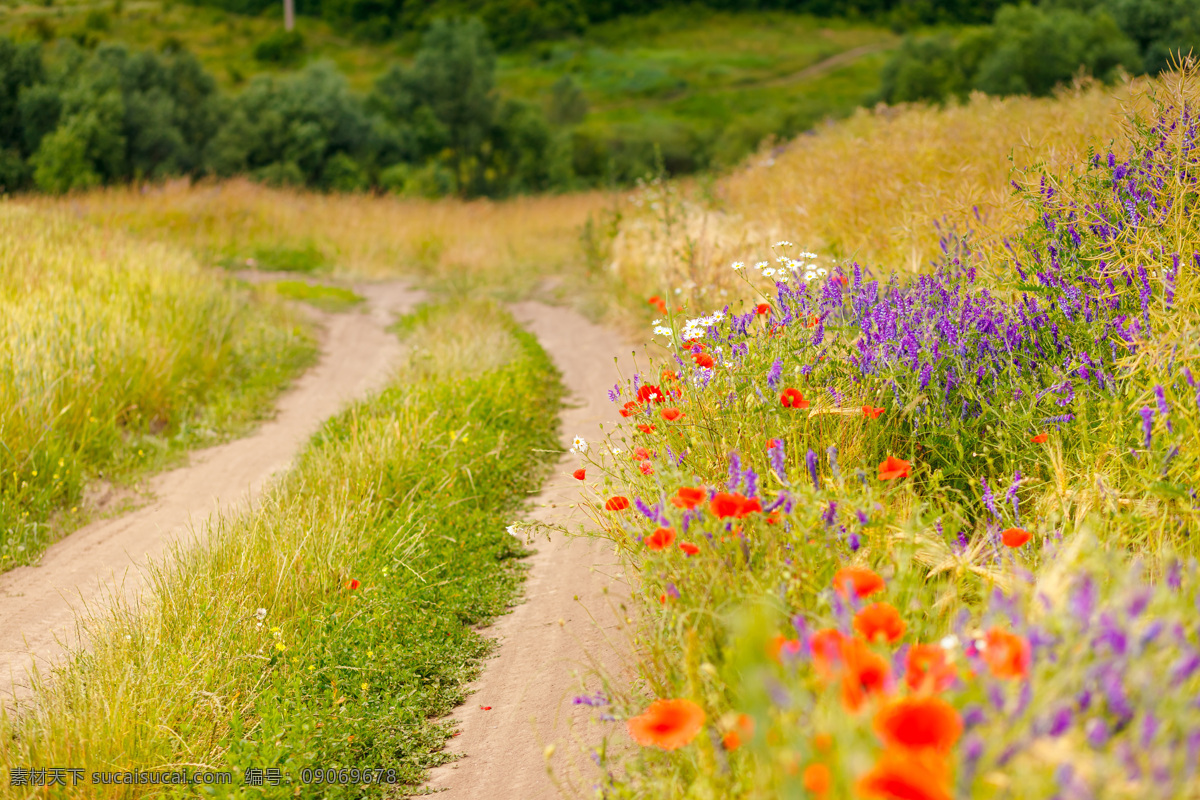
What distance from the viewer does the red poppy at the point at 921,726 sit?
115 cm

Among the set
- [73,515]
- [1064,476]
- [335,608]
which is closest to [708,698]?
[1064,476]

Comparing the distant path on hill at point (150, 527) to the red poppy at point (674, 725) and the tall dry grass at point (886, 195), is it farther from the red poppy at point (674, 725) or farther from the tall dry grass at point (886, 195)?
the tall dry grass at point (886, 195)

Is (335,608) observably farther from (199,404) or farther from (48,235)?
(48,235)

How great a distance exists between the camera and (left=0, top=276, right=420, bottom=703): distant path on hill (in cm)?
370

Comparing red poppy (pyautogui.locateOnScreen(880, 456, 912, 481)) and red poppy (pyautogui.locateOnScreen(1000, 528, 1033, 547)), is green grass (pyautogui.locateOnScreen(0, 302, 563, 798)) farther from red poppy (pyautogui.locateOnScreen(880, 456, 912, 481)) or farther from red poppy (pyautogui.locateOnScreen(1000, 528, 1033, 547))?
red poppy (pyautogui.locateOnScreen(1000, 528, 1033, 547))

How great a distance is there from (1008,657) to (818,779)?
414 millimetres

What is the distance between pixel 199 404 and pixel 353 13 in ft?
185

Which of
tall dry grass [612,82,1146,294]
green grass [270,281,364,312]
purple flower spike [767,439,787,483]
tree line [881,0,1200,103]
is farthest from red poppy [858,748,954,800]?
tree line [881,0,1200,103]

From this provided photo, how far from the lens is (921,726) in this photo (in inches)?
45.7

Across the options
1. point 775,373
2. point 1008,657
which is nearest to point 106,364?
point 775,373

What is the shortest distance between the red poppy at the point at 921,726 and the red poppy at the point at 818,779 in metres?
0.09

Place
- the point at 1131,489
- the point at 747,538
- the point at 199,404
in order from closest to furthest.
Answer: the point at 747,538
the point at 1131,489
the point at 199,404

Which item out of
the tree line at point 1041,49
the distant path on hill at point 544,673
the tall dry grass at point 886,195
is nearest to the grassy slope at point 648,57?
the tree line at point 1041,49

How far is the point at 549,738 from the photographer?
285cm
